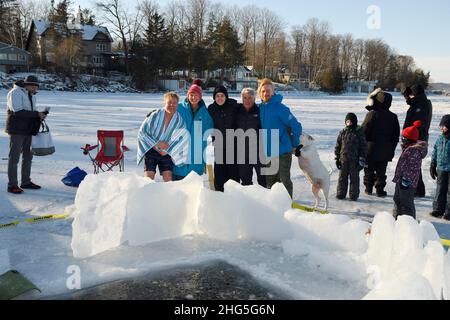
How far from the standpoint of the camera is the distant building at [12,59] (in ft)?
151

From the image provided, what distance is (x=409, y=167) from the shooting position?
4695 millimetres

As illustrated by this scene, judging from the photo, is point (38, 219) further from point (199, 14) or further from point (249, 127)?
point (199, 14)

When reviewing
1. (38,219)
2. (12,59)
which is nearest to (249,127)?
(38,219)

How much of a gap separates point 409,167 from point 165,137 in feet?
9.34

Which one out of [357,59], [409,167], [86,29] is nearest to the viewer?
[409,167]

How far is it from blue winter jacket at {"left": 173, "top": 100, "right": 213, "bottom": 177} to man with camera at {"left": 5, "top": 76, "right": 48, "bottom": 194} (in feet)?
7.80

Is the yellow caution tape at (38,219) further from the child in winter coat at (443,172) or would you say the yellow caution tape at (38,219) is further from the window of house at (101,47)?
the window of house at (101,47)

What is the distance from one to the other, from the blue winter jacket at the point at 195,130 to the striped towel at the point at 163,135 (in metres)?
0.06

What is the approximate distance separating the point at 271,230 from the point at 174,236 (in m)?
1.02

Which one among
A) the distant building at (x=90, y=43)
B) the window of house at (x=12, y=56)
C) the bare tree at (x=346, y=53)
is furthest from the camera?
the bare tree at (x=346, y=53)

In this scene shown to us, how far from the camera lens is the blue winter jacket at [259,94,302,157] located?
16.5ft

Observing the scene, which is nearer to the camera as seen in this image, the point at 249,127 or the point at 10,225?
the point at 10,225

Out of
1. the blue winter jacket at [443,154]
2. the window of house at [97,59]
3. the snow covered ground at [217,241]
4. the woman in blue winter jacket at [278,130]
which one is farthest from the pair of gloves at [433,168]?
the window of house at [97,59]

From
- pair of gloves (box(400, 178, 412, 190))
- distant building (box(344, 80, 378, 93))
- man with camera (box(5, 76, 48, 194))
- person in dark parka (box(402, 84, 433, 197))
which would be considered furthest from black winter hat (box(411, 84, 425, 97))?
distant building (box(344, 80, 378, 93))
